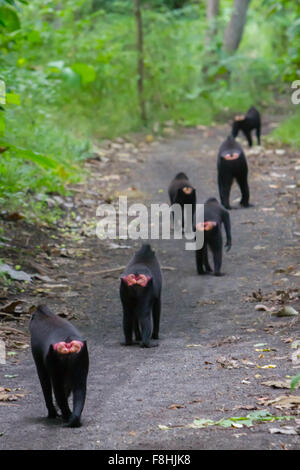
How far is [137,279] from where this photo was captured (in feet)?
23.5

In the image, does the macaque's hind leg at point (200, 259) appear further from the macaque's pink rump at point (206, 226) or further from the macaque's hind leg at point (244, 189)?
the macaque's hind leg at point (244, 189)

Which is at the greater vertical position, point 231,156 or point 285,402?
point 231,156

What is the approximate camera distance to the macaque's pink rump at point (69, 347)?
4949 mm

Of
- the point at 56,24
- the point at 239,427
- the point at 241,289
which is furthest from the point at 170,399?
the point at 56,24

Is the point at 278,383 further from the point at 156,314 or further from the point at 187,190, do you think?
the point at 187,190

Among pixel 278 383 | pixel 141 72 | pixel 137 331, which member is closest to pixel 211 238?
pixel 137 331

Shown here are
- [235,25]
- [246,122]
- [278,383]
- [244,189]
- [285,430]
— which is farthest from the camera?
[235,25]

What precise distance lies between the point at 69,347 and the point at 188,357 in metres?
1.94

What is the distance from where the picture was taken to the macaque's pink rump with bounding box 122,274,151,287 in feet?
23.5

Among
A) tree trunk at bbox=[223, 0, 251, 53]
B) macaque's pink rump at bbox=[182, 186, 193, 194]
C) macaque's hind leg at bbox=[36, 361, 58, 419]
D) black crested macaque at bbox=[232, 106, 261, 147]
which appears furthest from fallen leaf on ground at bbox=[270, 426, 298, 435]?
tree trunk at bbox=[223, 0, 251, 53]

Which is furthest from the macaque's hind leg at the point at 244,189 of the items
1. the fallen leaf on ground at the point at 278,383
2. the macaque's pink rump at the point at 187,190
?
the fallen leaf on ground at the point at 278,383

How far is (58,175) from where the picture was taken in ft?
45.6

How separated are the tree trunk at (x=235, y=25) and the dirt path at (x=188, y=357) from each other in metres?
12.8

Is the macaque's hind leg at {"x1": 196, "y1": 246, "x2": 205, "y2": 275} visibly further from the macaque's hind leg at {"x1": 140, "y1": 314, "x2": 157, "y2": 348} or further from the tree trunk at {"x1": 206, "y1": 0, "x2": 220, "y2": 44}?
the tree trunk at {"x1": 206, "y1": 0, "x2": 220, "y2": 44}
